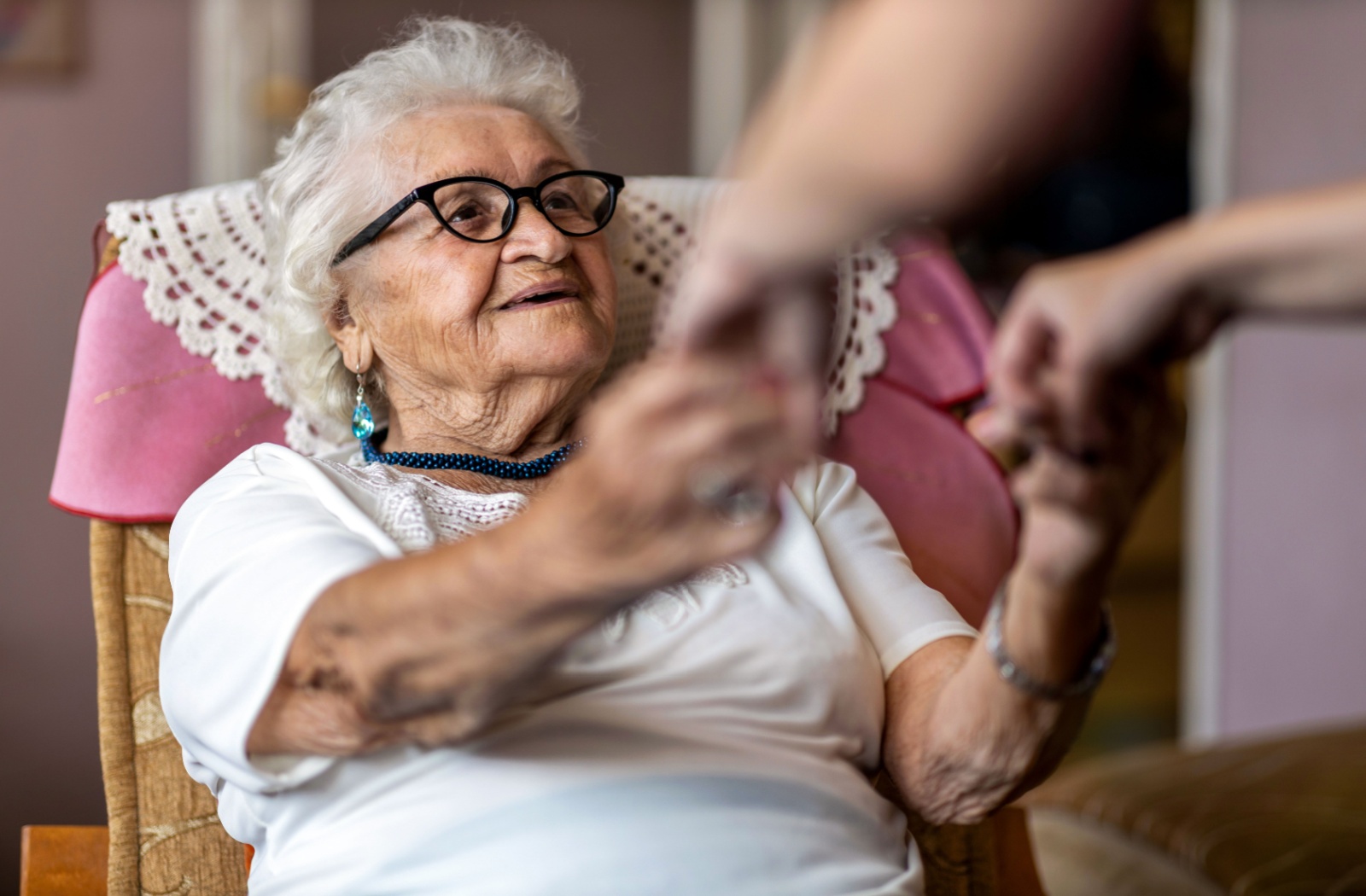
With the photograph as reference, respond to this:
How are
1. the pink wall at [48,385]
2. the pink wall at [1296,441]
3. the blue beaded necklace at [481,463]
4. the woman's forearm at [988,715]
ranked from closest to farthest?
the woman's forearm at [988,715]
the blue beaded necklace at [481,463]
the pink wall at [48,385]
the pink wall at [1296,441]

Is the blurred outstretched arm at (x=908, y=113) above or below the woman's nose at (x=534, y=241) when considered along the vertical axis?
above

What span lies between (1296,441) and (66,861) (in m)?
2.48

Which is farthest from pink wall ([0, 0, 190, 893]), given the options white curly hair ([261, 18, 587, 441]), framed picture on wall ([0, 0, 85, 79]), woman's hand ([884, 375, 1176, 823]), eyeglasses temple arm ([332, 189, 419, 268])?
woman's hand ([884, 375, 1176, 823])

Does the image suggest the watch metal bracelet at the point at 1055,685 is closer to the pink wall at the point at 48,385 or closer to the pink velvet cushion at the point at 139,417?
the pink velvet cushion at the point at 139,417

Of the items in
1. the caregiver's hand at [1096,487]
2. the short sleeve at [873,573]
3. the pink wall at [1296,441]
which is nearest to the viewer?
the caregiver's hand at [1096,487]

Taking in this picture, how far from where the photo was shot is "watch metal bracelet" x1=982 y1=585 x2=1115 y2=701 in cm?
87

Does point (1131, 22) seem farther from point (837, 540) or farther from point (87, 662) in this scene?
point (87, 662)

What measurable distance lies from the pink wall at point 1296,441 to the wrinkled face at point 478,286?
191 cm

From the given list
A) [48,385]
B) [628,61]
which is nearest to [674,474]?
[48,385]

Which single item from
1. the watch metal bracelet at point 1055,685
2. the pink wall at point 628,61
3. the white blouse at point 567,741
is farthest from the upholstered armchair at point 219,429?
the pink wall at point 628,61

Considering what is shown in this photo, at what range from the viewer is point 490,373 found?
1188mm

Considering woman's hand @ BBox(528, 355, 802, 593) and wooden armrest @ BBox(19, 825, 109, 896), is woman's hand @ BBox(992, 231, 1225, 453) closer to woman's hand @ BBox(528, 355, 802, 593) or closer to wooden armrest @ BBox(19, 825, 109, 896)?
woman's hand @ BBox(528, 355, 802, 593)

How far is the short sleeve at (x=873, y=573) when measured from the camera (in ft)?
3.60

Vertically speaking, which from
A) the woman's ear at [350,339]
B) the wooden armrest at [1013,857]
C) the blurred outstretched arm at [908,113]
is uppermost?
the blurred outstretched arm at [908,113]
